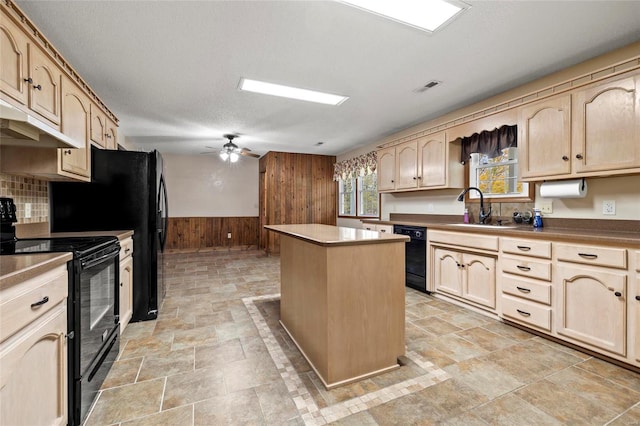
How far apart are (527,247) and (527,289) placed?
0.36m

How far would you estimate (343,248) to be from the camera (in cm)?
182

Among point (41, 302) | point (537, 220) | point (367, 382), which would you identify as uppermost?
point (537, 220)

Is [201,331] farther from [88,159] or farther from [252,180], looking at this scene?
[252,180]

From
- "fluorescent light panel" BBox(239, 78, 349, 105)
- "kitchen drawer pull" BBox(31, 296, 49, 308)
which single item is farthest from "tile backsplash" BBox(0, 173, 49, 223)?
"fluorescent light panel" BBox(239, 78, 349, 105)

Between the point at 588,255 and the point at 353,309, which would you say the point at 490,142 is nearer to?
the point at 588,255

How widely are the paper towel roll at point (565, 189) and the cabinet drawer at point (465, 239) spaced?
2.05 ft

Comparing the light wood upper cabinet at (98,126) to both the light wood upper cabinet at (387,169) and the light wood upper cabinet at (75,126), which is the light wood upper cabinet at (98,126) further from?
the light wood upper cabinet at (387,169)

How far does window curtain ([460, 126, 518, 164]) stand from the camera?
10.4 ft

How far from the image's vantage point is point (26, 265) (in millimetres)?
1139

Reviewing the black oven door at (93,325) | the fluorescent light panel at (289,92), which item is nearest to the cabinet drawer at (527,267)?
the fluorescent light panel at (289,92)

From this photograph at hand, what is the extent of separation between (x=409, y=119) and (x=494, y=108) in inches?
50.9

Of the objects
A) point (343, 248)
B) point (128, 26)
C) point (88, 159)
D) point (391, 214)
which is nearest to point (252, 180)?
point (391, 214)

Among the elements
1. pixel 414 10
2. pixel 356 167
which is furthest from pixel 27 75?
pixel 356 167

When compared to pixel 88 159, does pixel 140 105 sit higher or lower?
higher
